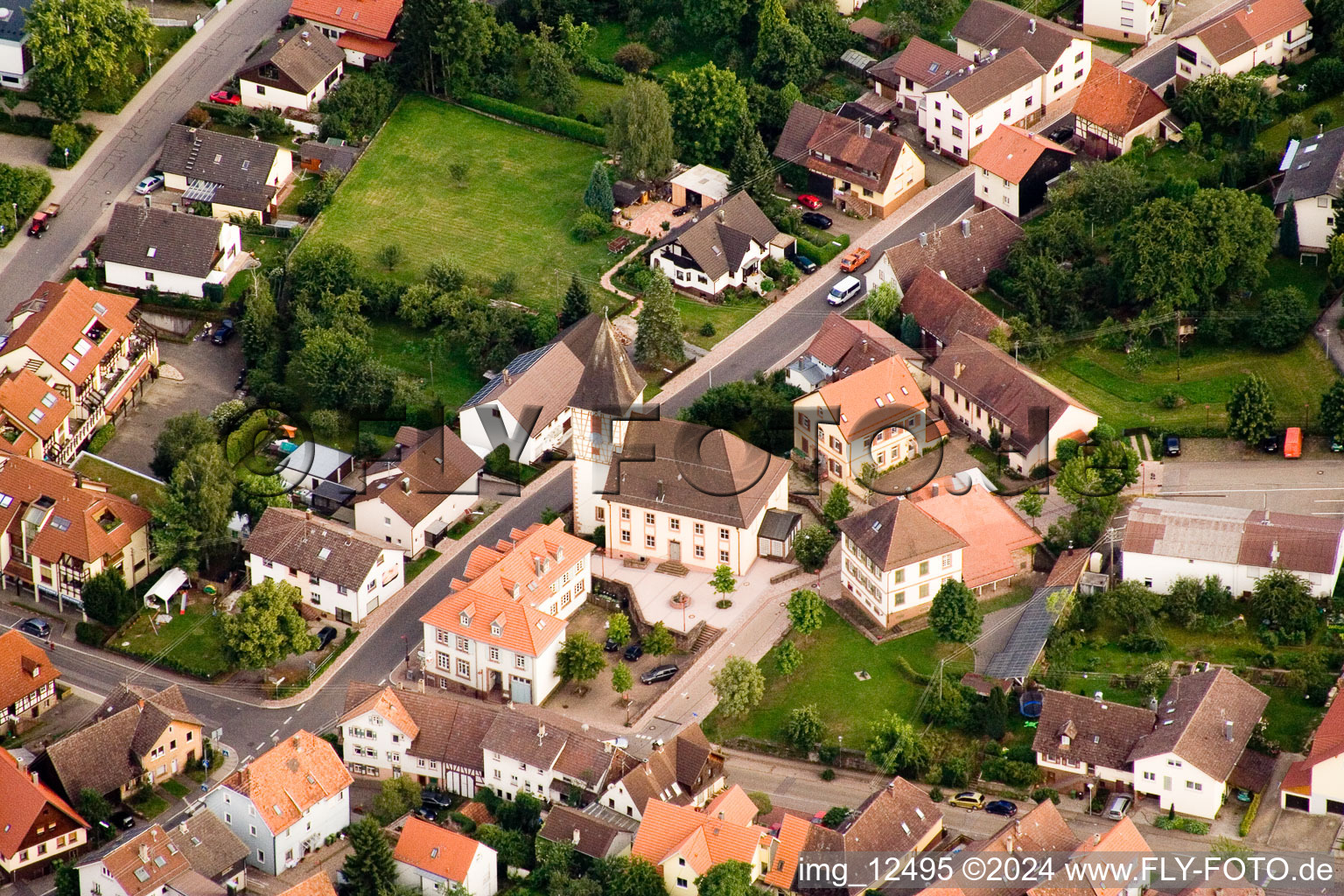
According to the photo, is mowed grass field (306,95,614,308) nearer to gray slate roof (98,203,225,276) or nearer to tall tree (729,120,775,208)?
gray slate roof (98,203,225,276)

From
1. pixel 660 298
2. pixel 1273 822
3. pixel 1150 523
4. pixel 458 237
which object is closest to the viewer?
pixel 1273 822

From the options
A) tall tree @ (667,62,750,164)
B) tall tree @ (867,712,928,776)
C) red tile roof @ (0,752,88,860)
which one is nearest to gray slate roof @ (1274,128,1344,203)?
tall tree @ (667,62,750,164)

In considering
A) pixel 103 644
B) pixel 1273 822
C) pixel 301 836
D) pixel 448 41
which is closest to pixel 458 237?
pixel 448 41

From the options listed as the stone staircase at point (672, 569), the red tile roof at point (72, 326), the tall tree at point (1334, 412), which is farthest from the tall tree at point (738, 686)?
the red tile roof at point (72, 326)

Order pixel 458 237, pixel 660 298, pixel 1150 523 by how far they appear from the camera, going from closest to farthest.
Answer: pixel 1150 523 → pixel 660 298 → pixel 458 237

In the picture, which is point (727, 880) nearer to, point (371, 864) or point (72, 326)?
point (371, 864)

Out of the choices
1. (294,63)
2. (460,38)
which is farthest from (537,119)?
(294,63)

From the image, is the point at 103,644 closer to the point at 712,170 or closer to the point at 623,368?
the point at 623,368
